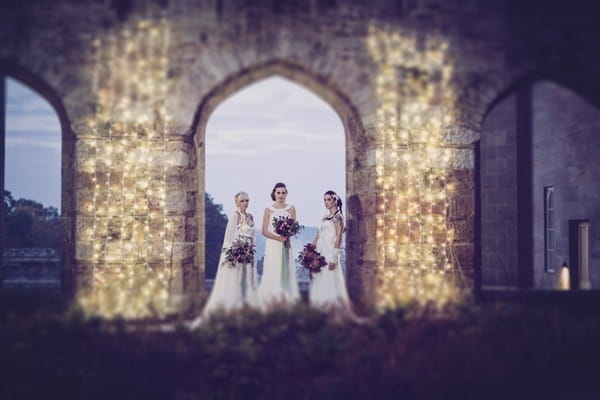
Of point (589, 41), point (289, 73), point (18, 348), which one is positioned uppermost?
point (589, 41)

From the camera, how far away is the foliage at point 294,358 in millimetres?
5453

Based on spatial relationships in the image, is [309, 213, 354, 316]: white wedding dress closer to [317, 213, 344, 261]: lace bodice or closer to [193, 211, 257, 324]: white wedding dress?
[317, 213, 344, 261]: lace bodice

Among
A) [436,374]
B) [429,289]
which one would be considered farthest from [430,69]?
[436,374]

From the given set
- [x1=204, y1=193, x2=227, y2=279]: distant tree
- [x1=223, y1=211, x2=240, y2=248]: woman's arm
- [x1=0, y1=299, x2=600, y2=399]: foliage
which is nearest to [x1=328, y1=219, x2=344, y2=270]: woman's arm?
[x1=223, y1=211, x2=240, y2=248]: woman's arm

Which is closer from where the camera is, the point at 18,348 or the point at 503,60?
the point at 18,348

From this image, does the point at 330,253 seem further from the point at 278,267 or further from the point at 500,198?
the point at 500,198

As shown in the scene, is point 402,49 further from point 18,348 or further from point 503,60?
point 18,348

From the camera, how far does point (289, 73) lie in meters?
7.98

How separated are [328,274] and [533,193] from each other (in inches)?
229

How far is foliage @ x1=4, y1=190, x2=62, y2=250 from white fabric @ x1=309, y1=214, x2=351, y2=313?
9422 millimetres

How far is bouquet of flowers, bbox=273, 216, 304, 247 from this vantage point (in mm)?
7809

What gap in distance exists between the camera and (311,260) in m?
7.71

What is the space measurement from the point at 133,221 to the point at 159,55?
2045 mm

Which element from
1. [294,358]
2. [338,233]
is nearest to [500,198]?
[338,233]
